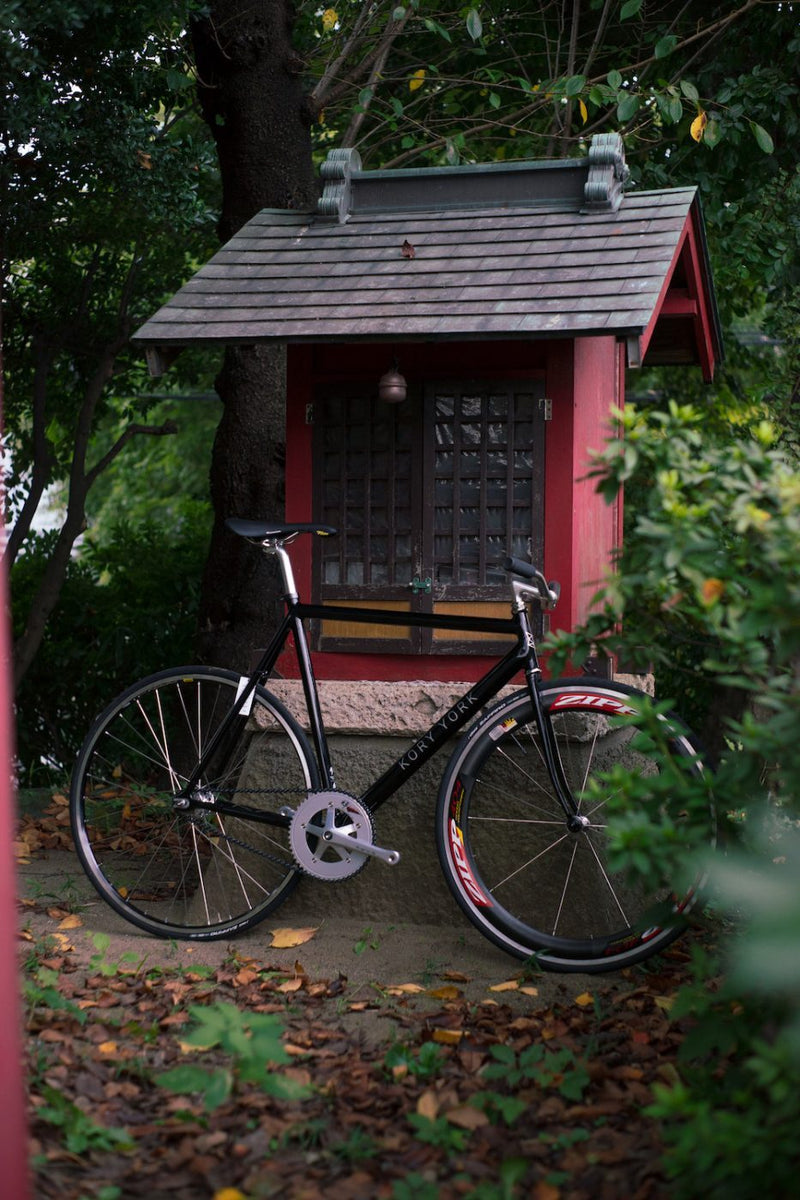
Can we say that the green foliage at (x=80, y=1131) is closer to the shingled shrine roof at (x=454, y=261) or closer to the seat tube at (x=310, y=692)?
the seat tube at (x=310, y=692)

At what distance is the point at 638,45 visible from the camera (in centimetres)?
766

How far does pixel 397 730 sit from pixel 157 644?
3.99 m

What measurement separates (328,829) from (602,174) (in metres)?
2.77

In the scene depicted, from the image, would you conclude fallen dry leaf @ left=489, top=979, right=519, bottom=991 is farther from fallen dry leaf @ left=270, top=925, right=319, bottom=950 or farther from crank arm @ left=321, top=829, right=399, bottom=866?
fallen dry leaf @ left=270, top=925, right=319, bottom=950

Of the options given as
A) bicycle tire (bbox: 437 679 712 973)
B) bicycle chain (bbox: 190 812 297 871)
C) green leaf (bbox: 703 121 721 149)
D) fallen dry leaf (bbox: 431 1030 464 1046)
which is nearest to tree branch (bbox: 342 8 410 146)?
green leaf (bbox: 703 121 721 149)

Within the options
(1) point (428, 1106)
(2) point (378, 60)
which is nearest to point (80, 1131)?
A: (1) point (428, 1106)

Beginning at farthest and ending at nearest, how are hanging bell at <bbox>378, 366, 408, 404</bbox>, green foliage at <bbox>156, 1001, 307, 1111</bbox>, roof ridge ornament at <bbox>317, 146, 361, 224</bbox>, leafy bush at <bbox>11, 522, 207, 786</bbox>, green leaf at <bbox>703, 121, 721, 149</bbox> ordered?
leafy bush at <bbox>11, 522, 207, 786</bbox> → green leaf at <bbox>703, 121, 721, 149</bbox> → roof ridge ornament at <bbox>317, 146, 361, 224</bbox> → hanging bell at <bbox>378, 366, 408, 404</bbox> → green foliage at <bbox>156, 1001, 307, 1111</bbox>

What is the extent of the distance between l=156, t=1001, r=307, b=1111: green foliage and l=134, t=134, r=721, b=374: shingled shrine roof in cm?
236

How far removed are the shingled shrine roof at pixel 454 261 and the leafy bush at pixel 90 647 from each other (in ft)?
11.8

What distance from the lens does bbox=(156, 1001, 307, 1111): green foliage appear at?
318 centimetres

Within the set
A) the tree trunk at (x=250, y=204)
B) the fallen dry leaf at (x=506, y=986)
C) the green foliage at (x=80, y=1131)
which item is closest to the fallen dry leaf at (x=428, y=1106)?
the green foliage at (x=80, y=1131)

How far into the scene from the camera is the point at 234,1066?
3.38 m

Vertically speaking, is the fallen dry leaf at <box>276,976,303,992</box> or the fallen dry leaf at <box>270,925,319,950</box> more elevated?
the fallen dry leaf at <box>270,925,319,950</box>

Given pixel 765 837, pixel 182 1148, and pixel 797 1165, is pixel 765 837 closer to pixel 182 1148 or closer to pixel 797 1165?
pixel 797 1165
